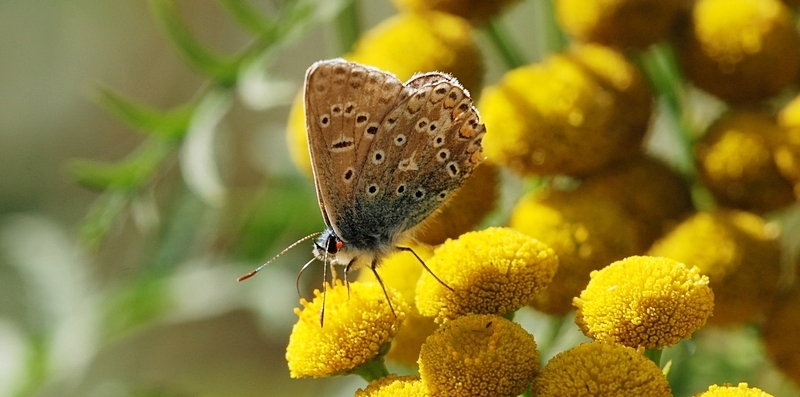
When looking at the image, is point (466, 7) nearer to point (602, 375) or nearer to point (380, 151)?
point (380, 151)

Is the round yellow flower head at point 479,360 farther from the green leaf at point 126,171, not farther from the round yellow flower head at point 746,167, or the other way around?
the green leaf at point 126,171

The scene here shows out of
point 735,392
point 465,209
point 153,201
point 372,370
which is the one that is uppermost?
point 153,201

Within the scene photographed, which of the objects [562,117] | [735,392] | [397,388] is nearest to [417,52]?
[562,117]

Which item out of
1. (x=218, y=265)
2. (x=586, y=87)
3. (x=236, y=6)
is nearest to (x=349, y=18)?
(x=236, y=6)

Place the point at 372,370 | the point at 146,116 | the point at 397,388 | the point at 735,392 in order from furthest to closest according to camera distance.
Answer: the point at 146,116 < the point at 372,370 < the point at 397,388 < the point at 735,392

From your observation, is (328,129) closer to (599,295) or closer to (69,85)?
(599,295)

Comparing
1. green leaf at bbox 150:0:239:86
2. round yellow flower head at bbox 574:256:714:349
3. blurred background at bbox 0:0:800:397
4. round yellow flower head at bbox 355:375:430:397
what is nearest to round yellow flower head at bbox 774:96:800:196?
blurred background at bbox 0:0:800:397

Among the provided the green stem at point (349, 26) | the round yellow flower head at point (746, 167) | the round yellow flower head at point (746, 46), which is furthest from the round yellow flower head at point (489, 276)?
the green stem at point (349, 26)
